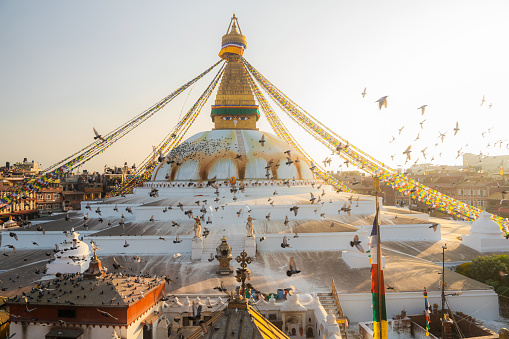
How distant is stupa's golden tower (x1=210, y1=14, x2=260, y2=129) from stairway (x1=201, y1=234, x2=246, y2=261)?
13.0 metres

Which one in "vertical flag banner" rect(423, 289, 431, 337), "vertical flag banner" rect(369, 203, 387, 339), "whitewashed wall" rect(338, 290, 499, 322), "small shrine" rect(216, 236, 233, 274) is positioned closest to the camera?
"vertical flag banner" rect(369, 203, 387, 339)

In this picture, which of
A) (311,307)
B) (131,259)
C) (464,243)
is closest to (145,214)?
(131,259)

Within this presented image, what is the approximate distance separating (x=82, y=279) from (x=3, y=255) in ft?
33.4

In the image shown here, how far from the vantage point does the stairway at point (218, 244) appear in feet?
43.8

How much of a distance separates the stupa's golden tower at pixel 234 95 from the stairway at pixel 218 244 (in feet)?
42.7

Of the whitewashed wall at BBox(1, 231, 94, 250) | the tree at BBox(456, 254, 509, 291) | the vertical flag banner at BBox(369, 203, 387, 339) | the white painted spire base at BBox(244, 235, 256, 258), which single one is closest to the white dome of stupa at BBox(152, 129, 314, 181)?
the whitewashed wall at BBox(1, 231, 94, 250)

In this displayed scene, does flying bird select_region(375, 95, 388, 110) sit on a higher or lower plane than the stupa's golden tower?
lower

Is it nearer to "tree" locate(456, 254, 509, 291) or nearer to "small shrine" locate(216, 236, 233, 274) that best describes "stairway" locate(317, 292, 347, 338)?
"small shrine" locate(216, 236, 233, 274)

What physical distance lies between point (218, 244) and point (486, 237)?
1163 cm

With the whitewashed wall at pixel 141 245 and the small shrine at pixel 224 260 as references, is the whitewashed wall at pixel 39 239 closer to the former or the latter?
the whitewashed wall at pixel 141 245

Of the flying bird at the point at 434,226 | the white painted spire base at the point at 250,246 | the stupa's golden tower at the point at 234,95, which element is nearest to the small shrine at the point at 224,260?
the white painted spire base at the point at 250,246

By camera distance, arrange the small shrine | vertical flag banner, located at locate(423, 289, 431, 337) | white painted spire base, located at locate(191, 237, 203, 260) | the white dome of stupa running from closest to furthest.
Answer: vertical flag banner, located at locate(423, 289, 431, 337)
the small shrine
white painted spire base, located at locate(191, 237, 203, 260)
the white dome of stupa

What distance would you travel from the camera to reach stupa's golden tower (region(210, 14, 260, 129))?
25.6 m

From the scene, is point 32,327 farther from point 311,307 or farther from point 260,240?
point 260,240
